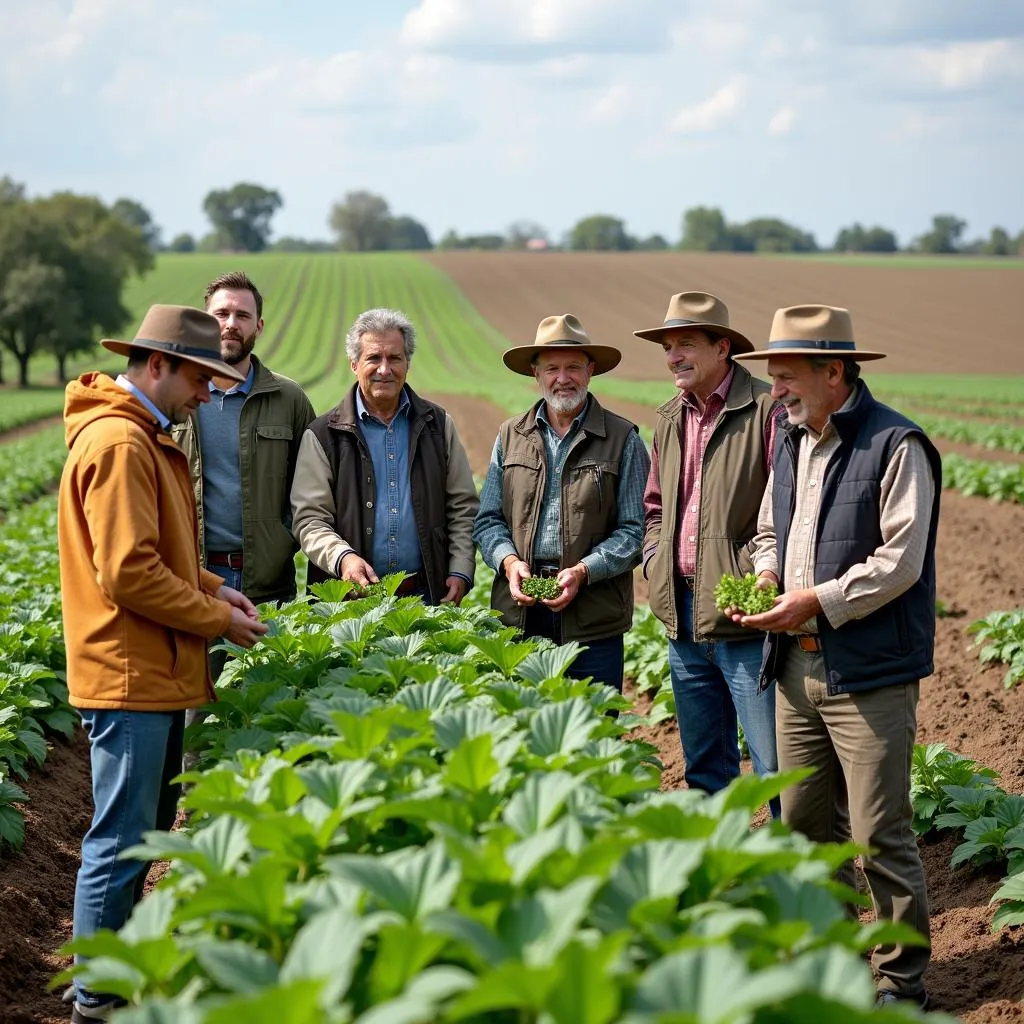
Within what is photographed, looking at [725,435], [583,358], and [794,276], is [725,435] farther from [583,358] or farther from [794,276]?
[794,276]

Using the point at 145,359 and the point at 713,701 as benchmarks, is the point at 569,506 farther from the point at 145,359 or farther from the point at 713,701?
the point at 145,359

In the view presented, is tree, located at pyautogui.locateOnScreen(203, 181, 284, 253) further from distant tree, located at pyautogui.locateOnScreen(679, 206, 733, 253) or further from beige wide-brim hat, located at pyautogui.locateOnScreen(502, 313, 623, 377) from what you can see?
beige wide-brim hat, located at pyautogui.locateOnScreen(502, 313, 623, 377)

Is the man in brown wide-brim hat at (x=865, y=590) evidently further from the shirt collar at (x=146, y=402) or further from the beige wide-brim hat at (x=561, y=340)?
the shirt collar at (x=146, y=402)

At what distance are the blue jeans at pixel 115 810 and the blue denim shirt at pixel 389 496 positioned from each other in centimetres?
182

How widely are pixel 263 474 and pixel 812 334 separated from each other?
2.94 meters

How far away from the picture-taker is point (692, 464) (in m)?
5.35

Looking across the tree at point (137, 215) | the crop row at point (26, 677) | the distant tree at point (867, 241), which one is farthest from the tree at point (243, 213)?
the crop row at point (26, 677)

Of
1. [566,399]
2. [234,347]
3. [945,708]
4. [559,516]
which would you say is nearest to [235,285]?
[234,347]

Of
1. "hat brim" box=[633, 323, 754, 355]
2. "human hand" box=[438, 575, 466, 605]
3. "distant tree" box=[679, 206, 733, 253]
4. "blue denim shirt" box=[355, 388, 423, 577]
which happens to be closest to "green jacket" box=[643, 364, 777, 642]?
"hat brim" box=[633, 323, 754, 355]

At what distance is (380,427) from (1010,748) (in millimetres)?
4331

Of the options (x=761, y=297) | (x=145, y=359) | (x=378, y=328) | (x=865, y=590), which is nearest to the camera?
(x=865, y=590)

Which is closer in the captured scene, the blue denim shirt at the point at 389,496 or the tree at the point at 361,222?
the blue denim shirt at the point at 389,496

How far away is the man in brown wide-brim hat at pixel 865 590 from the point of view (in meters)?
4.12

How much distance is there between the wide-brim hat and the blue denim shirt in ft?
4.60
